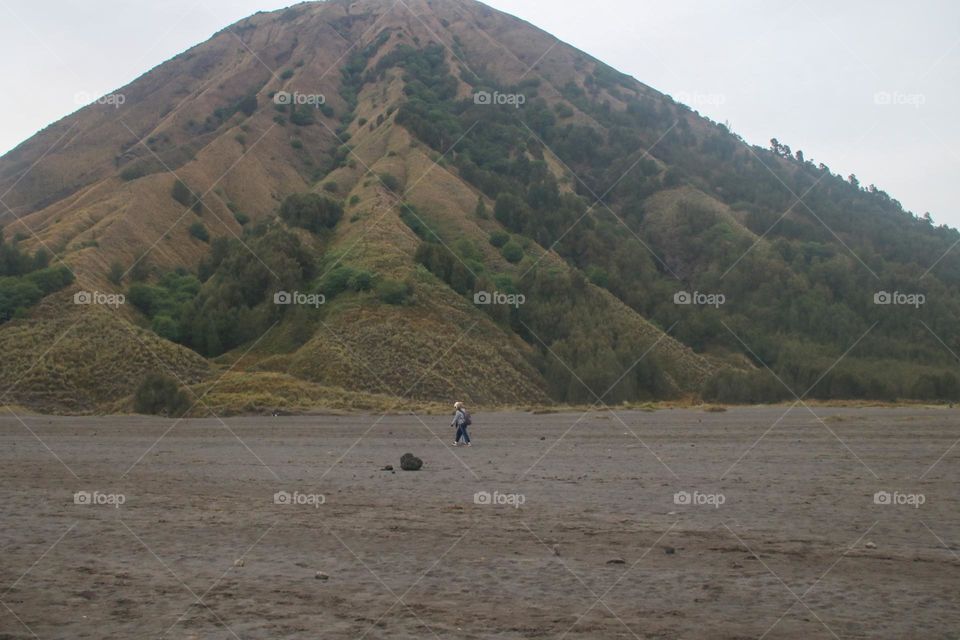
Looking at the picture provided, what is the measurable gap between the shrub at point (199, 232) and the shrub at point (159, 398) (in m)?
50.1

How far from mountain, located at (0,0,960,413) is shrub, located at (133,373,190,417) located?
416mm

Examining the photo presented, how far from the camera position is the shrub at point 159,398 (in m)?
51.8

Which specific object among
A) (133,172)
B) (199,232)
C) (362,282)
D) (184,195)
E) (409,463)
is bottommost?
(409,463)

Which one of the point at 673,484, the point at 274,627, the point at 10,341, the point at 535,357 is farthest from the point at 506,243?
the point at 274,627

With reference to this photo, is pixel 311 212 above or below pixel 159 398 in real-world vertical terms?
above

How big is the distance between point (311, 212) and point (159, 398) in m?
37.2

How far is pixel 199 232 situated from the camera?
3964 inches

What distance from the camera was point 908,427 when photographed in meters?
36.8

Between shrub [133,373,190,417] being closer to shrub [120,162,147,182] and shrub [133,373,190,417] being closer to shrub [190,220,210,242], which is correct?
shrub [190,220,210,242]

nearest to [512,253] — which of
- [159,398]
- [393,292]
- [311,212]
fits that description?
[311,212]

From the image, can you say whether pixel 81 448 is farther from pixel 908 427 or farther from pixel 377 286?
pixel 377 286

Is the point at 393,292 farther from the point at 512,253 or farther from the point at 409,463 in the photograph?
the point at 409,463

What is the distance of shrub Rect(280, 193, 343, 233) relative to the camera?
8581 centimetres

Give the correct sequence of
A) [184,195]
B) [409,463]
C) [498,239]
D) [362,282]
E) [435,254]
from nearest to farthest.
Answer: [409,463] < [362,282] < [435,254] < [498,239] < [184,195]
